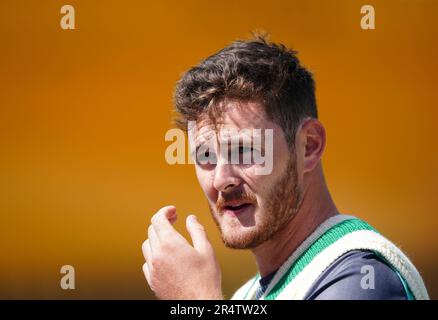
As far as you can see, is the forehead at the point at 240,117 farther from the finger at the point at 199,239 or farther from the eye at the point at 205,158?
the finger at the point at 199,239

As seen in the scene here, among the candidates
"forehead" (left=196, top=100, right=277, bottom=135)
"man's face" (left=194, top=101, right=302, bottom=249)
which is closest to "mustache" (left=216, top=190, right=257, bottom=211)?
"man's face" (left=194, top=101, right=302, bottom=249)

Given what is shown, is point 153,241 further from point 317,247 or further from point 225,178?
point 317,247

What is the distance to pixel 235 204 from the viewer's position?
118 centimetres

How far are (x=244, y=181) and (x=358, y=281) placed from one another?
0.89 feet

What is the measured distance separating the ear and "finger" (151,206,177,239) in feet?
0.95

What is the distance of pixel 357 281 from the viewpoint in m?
1.04

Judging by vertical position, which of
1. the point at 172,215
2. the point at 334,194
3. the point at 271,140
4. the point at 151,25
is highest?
the point at 151,25

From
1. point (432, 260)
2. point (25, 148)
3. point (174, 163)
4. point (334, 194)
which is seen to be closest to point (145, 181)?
point (174, 163)

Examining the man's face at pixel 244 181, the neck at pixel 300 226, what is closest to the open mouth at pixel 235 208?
the man's face at pixel 244 181

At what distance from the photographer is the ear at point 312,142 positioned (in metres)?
1.27

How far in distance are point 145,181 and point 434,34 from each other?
4.68 feet

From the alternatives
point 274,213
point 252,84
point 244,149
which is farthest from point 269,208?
point 252,84

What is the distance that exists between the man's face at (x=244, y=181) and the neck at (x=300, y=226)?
1.7 inches

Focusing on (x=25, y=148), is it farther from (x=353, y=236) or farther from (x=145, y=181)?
(x=353, y=236)
